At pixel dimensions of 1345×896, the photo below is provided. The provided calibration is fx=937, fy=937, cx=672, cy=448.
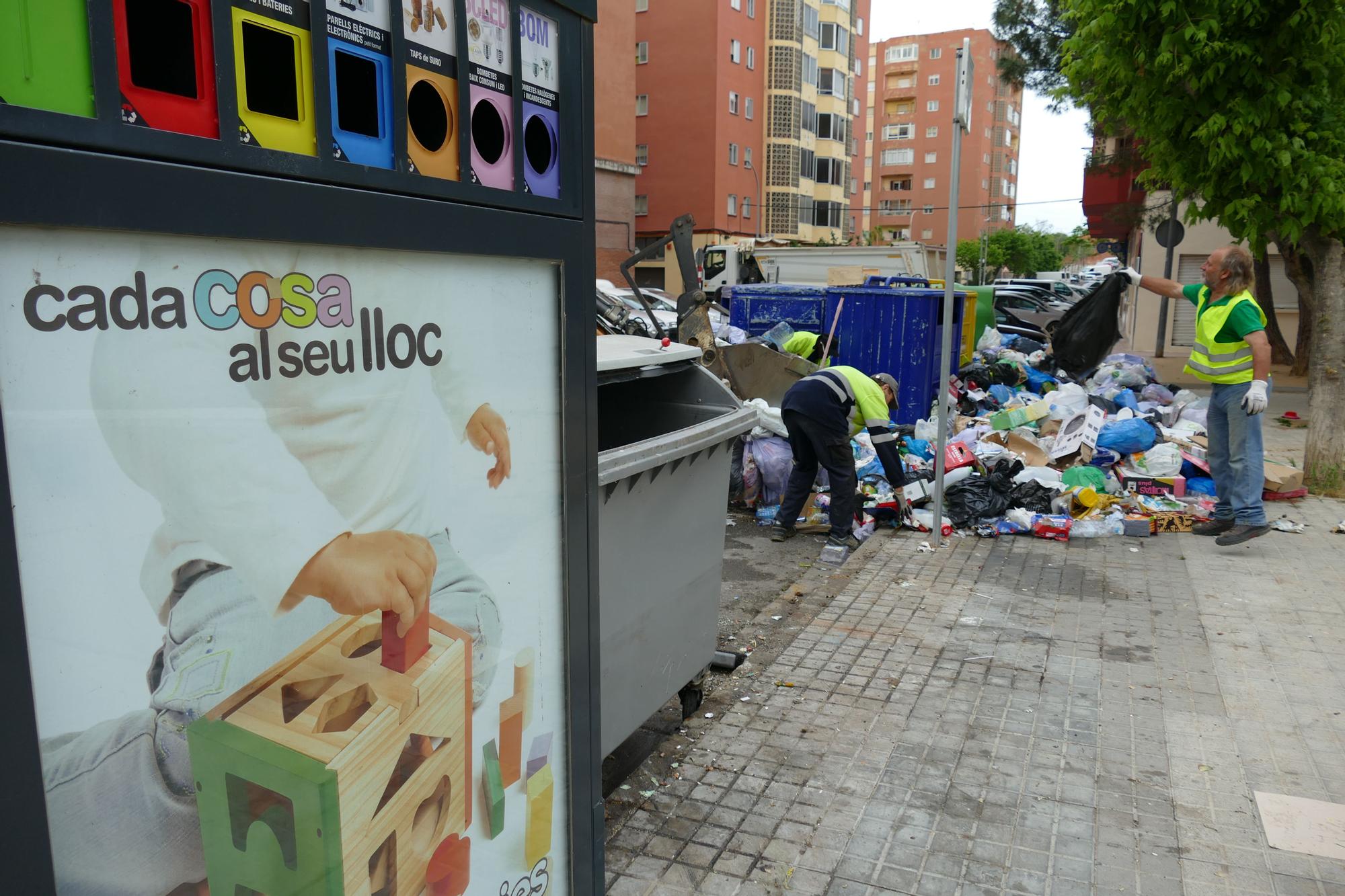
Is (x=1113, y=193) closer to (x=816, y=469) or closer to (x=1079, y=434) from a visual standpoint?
(x=1079, y=434)

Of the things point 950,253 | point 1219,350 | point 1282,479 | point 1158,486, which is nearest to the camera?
point 950,253

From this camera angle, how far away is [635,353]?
3.52 meters

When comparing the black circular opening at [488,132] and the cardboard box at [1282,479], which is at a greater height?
the black circular opening at [488,132]

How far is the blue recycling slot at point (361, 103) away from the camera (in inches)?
62.6

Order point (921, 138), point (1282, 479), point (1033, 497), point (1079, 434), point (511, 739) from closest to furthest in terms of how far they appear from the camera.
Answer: point (511, 739)
point (1033, 497)
point (1282, 479)
point (1079, 434)
point (921, 138)

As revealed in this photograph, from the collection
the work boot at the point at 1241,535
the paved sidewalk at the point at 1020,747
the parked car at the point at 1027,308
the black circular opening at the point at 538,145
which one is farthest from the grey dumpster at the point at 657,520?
the parked car at the point at 1027,308

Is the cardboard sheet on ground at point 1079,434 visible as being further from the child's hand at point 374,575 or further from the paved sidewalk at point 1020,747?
the child's hand at point 374,575

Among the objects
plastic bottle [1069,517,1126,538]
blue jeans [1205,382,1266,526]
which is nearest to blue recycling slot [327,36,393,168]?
blue jeans [1205,382,1266,526]

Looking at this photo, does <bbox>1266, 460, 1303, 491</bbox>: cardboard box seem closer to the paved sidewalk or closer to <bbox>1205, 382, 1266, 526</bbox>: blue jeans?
<bbox>1205, 382, 1266, 526</bbox>: blue jeans

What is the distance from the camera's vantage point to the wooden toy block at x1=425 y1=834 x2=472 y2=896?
1.95 meters

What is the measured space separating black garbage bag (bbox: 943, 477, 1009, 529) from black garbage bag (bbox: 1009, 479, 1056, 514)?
0.42 ft

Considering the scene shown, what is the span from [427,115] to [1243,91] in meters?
7.80

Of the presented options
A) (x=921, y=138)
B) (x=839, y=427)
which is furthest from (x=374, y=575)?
(x=921, y=138)

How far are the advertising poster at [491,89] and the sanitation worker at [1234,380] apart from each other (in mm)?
5935
